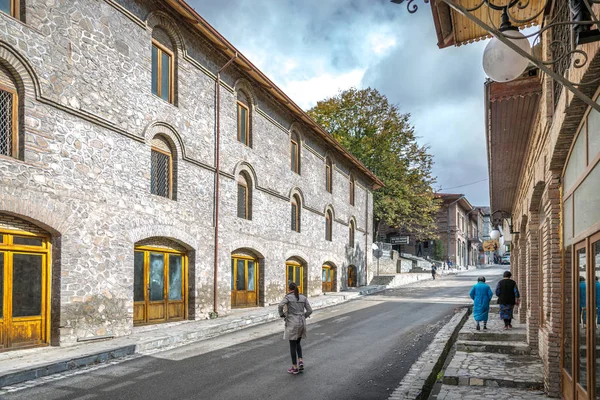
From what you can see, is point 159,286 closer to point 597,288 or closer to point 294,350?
point 294,350

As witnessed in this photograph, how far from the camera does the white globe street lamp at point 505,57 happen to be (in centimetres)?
365

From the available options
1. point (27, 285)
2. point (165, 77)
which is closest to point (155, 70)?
point (165, 77)

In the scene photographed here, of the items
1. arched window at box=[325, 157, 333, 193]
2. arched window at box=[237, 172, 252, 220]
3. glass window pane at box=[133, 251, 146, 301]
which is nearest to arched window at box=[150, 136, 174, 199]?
glass window pane at box=[133, 251, 146, 301]

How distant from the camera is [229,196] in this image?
680 inches

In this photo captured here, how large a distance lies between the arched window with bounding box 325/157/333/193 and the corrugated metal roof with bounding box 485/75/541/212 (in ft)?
47.2

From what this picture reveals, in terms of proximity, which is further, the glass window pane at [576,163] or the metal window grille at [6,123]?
the metal window grille at [6,123]

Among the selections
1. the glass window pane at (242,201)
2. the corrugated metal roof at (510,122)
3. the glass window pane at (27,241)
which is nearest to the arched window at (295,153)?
the glass window pane at (242,201)

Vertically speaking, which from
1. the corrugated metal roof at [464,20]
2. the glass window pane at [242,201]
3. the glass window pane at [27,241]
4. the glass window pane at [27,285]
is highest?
the corrugated metal roof at [464,20]

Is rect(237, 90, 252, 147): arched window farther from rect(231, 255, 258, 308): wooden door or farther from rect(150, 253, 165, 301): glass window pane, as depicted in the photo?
rect(150, 253, 165, 301): glass window pane

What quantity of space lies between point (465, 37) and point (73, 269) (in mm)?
9017

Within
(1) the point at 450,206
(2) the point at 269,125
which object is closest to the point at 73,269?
(2) the point at 269,125

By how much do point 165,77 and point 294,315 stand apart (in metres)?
8.99

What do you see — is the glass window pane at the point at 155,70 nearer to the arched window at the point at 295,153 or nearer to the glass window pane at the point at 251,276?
the glass window pane at the point at 251,276

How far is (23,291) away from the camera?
10.0 meters
